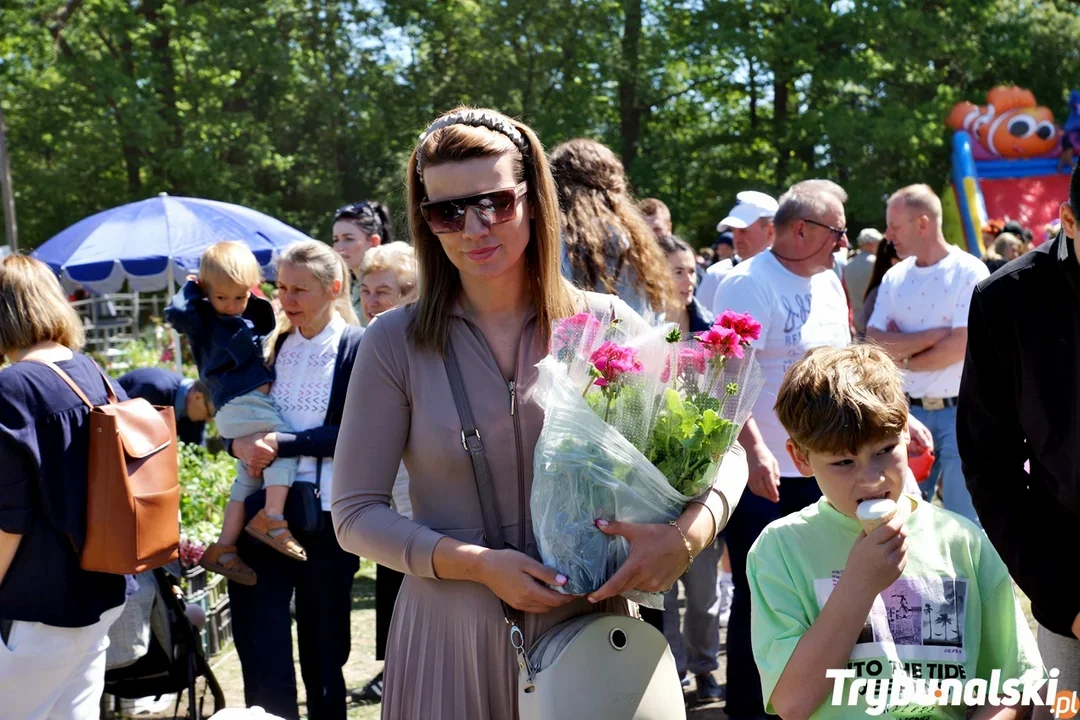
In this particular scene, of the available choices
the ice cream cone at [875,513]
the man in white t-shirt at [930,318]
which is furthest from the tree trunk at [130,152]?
the ice cream cone at [875,513]

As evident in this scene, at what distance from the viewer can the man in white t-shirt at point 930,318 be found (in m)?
5.63

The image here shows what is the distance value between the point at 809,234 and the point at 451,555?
2838mm

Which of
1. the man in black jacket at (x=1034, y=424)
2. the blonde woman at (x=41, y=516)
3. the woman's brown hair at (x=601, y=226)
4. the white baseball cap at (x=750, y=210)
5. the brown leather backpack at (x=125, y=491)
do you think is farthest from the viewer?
the white baseball cap at (x=750, y=210)

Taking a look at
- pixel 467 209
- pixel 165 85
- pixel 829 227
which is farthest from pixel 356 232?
pixel 165 85

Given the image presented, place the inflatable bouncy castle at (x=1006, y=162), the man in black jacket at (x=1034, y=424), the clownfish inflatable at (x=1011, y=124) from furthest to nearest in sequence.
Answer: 1. the clownfish inflatable at (x=1011, y=124)
2. the inflatable bouncy castle at (x=1006, y=162)
3. the man in black jacket at (x=1034, y=424)

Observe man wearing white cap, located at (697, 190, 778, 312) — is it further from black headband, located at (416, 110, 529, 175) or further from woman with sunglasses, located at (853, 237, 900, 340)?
black headband, located at (416, 110, 529, 175)

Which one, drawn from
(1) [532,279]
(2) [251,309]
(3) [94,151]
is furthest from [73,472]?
(3) [94,151]

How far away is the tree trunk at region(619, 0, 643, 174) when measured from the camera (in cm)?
2884

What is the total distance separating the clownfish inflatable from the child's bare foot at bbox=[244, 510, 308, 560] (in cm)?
2453

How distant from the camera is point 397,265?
4.53 metres

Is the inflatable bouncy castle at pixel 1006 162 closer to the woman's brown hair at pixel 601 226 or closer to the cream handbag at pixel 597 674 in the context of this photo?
the woman's brown hair at pixel 601 226

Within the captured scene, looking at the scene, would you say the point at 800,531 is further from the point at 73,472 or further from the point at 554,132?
the point at 554,132

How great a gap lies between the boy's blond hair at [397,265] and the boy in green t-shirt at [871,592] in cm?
246

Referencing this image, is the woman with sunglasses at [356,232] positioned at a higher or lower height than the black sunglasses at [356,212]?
lower
